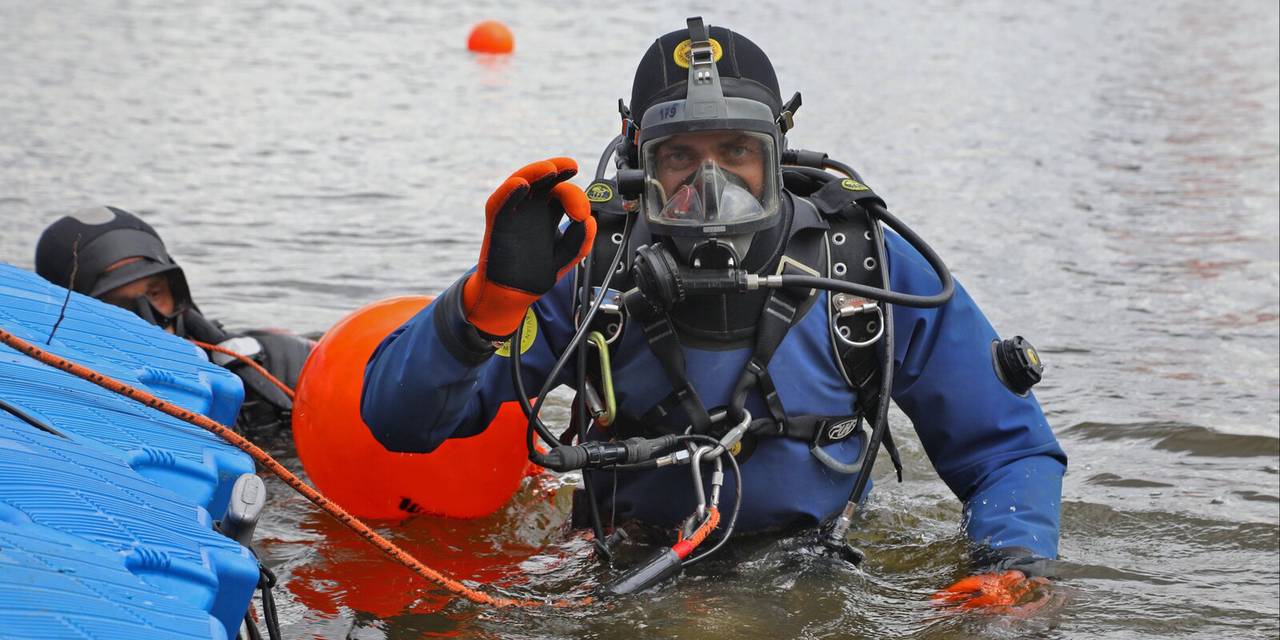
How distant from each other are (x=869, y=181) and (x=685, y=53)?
24.6 ft

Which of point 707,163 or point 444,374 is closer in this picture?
point 707,163

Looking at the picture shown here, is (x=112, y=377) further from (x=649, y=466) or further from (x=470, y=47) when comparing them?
(x=470, y=47)

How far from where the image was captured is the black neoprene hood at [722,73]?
10.2ft

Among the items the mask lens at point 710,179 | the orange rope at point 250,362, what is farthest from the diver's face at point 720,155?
the orange rope at point 250,362

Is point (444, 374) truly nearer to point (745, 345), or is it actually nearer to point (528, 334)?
point (528, 334)

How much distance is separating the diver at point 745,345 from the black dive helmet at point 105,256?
1.87 m

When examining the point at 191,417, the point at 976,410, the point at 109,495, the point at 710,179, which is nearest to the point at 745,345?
the point at 710,179

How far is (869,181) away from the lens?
1038cm

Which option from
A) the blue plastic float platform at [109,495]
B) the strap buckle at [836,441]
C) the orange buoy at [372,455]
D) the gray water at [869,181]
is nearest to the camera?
the blue plastic float platform at [109,495]

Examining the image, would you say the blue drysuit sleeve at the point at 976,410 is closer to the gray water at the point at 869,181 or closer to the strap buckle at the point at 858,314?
the strap buckle at the point at 858,314

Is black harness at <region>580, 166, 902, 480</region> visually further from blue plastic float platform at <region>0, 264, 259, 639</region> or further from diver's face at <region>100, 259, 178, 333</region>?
diver's face at <region>100, 259, 178, 333</region>

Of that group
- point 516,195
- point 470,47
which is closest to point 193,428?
point 516,195

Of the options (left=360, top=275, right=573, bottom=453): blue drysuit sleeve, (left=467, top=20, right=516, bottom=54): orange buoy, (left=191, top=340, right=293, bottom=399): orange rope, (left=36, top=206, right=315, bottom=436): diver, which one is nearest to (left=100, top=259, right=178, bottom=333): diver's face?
(left=36, top=206, right=315, bottom=436): diver

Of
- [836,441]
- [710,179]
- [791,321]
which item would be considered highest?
[710,179]
